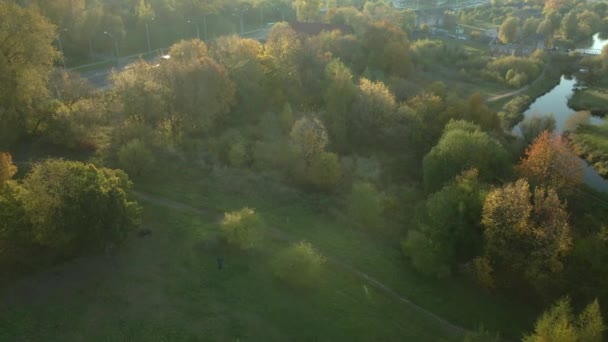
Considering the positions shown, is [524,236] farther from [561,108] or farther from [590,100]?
[590,100]

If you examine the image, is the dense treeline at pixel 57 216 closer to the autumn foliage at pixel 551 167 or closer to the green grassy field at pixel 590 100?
the autumn foliage at pixel 551 167

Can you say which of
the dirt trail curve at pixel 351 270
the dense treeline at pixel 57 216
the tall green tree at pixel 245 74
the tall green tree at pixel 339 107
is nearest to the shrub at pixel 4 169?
the dense treeline at pixel 57 216

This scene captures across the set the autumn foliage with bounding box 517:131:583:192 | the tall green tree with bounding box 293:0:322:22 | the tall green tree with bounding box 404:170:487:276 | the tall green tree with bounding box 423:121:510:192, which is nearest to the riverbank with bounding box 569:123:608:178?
the autumn foliage with bounding box 517:131:583:192

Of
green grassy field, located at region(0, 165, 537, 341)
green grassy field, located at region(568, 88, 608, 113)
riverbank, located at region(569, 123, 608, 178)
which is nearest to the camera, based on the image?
green grassy field, located at region(0, 165, 537, 341)

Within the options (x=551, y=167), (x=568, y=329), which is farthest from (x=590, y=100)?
(x=568, y=329)

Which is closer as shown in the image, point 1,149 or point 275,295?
point 275,295

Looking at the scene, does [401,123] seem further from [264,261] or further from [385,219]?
[264,261]

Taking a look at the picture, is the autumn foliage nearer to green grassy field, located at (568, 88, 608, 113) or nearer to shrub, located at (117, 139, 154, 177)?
shrub, located at (117, 139, 154, 177)

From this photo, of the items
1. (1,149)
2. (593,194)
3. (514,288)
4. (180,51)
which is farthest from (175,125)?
(593,194)
